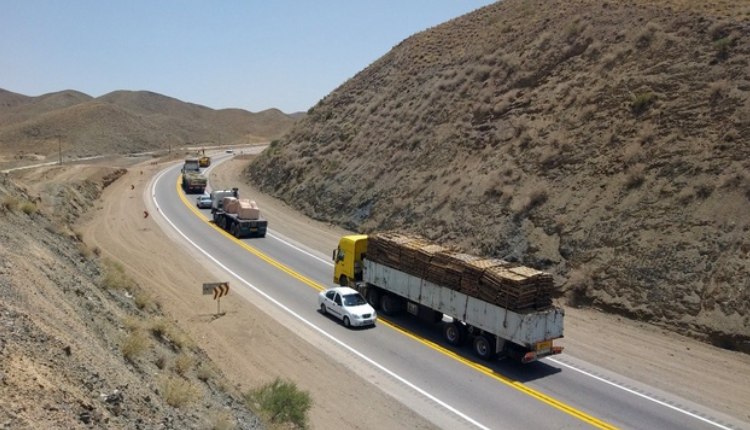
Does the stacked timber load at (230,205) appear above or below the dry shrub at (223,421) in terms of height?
above

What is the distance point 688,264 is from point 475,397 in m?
12.3

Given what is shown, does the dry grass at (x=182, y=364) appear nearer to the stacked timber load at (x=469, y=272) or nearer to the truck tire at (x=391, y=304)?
the stacked timber load at (x=469, y=272)

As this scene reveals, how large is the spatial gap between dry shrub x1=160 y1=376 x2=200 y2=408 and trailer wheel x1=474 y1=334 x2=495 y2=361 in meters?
10.5

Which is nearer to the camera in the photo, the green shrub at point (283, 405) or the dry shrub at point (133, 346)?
the dry shrub at point (133, 346)

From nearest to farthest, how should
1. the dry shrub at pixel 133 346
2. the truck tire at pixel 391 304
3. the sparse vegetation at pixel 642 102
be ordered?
the dry shrub at pixel 133 346, the truck tire at pixel 391 304, the sparse vegetation at pixel 642 102

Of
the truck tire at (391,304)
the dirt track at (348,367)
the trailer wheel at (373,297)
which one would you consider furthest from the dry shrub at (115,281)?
the truck tire at (391,304)

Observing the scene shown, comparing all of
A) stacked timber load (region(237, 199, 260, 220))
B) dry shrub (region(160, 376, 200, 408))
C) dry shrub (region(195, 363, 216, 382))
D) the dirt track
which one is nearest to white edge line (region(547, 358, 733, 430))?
the dirt track

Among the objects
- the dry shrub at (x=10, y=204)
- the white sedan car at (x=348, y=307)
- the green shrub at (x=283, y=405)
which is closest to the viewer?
the green shrub at (x=283, y=405)

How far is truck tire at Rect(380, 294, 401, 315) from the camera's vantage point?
24.0 metres

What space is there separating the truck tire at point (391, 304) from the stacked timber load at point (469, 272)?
58.8 inches

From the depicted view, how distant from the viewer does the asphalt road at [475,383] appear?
52.0ft

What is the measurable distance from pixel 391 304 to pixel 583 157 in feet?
50.2

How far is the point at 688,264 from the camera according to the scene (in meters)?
23.5

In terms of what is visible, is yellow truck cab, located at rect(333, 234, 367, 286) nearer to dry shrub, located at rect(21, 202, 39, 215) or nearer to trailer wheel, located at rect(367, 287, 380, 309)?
trailer wheel, located at rect(367, 287, 380, 309)
